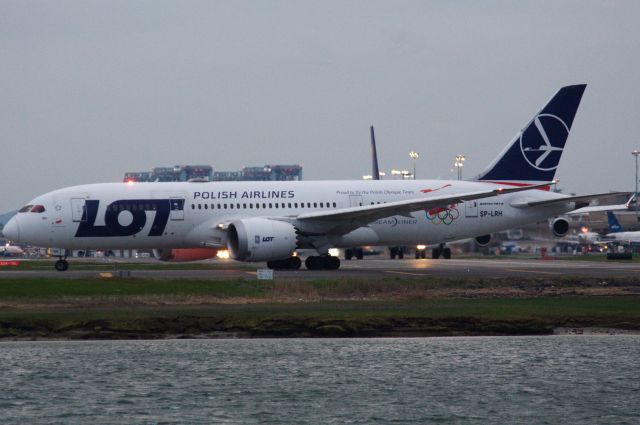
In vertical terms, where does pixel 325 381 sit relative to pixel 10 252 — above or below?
below

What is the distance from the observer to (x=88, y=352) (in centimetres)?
3091

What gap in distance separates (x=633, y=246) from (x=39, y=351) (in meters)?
91.1

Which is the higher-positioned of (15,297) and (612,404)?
(15,297)

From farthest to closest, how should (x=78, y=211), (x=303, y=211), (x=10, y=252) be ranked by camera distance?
1. (x=10, y=252)
2. (x=303, y=211)
3. (x=78, y=211)

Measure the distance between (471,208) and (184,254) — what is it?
15602mm

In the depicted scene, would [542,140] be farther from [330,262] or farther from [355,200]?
[330,262]

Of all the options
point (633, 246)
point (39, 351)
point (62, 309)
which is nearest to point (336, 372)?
point (39, 351)

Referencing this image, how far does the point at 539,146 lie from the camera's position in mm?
61062

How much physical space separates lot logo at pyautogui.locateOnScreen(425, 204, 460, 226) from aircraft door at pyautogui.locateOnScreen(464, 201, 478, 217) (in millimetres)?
671

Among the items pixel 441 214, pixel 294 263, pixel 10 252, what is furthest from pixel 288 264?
pixel 10 252

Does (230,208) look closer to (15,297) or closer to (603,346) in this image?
(15,297)

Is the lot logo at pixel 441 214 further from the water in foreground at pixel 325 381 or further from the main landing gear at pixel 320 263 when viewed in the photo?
the water in foreground at pixel 325 381

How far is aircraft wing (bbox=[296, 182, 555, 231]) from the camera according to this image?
53.5 meters

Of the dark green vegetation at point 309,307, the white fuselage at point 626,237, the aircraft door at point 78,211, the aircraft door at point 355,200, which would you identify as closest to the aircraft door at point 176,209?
the aircraft door at point 78,211
